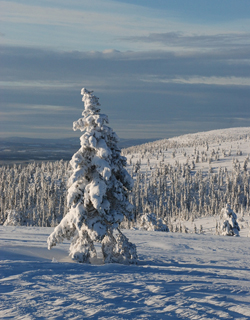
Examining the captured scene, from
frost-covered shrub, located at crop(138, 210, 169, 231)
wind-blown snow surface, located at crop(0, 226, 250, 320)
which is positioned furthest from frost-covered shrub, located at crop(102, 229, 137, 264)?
frost-covered shrub, located at crop(138, 210, 169, 231)

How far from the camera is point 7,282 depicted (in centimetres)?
1112

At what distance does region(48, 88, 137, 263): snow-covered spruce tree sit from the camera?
17281mm

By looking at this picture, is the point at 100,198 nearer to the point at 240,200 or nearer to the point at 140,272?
the point at 140,272

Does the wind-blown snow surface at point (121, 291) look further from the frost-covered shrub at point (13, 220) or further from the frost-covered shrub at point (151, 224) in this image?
the frost-covered shrub at point (13, 220)

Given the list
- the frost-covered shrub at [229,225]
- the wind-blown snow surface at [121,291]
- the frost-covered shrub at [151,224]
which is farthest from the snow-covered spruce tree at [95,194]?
the frost-covered shrub at [151,224]

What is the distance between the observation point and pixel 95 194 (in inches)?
671

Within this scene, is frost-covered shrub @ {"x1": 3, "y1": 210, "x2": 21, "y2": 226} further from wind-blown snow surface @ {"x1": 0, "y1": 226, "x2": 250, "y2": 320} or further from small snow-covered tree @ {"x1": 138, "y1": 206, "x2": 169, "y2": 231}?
wind-blown snow surface @ {"x1": 0, "y1": 226, "x2": 250, "y2": 320}

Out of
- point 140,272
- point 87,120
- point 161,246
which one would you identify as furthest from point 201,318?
point 161,246

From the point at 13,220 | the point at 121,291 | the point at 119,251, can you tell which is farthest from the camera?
the point at 13,220

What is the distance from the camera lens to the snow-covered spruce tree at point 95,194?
17.3 meters

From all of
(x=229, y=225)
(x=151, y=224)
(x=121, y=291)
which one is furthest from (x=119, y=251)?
(x=151, y=224)

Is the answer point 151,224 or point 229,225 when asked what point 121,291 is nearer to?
point 229,225

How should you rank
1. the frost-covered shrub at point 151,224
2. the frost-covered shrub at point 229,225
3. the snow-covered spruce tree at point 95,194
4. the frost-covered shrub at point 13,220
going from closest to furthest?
1. the snow-covered spruce tree at point 95,194
2. the frost-covered shrub at point 229,225
3. the frost-covered shrub at point 151,224
4. the frost-covered shrub at point 13,220

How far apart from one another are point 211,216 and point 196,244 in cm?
12726
